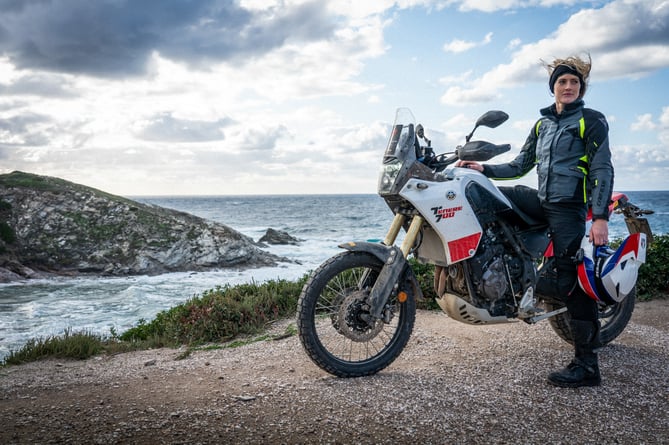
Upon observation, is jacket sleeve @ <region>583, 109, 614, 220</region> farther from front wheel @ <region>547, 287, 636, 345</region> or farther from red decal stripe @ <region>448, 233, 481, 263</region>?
front wheel @ <region>547, 287, 636, 345</region>

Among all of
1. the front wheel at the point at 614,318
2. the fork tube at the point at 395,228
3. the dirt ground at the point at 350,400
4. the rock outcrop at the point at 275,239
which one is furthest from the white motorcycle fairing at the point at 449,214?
the rock outcrop at the point at 275,239

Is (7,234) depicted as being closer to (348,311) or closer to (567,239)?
(348,311)

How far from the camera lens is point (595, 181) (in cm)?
417

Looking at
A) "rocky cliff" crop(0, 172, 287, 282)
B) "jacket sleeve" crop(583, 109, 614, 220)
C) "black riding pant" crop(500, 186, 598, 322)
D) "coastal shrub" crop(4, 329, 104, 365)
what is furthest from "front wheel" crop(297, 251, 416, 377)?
"rocky cliff" crop(0, 172, 287, 282)

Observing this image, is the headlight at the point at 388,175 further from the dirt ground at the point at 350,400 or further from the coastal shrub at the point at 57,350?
the coastal shrub at the point at 57,350

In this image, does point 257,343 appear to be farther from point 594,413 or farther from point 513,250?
point 594,413

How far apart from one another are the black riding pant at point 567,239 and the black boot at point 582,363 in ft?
0.27

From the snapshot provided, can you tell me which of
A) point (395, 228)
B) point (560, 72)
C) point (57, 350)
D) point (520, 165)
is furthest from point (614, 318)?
point (57, 350)

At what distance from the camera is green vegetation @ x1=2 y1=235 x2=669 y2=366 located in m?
6.13

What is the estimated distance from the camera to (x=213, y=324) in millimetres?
6672

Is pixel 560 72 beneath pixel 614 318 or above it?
above

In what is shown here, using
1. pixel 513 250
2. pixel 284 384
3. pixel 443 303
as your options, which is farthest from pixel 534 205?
pixel 284 384

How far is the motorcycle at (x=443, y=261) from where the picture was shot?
166 inches

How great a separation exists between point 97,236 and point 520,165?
1244 cm
